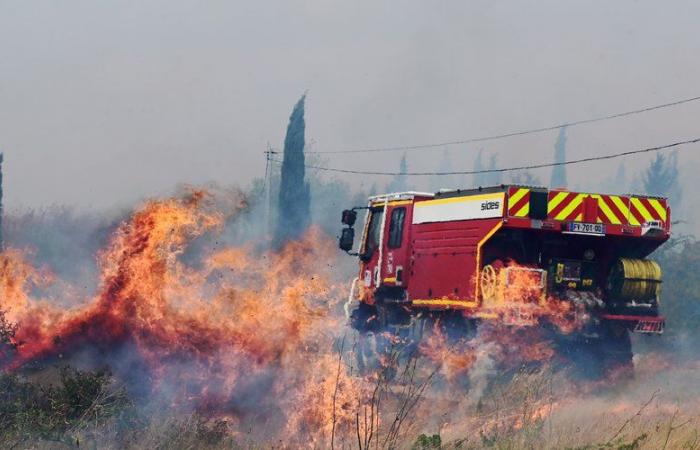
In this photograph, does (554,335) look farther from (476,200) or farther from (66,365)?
(66,365)

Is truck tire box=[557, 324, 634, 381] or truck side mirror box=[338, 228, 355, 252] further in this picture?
truck side mirror box=[338, 228, 355, 252]

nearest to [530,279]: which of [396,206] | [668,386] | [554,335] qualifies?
[554,335]

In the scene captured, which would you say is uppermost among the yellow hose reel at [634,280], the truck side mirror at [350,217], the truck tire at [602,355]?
the truck side mirror at [350,217]

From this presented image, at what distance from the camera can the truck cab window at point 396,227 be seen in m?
17.6

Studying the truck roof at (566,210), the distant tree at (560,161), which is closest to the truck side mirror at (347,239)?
the truck roof at (566,210)

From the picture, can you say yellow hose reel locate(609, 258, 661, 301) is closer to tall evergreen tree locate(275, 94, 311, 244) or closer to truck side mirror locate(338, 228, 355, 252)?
truck side mirror locate(338, 228, 355, 252)

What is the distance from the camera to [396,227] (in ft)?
58.2

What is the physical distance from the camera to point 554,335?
1476 centimetres

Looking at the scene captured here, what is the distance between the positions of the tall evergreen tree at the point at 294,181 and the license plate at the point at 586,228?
3979 centimetres

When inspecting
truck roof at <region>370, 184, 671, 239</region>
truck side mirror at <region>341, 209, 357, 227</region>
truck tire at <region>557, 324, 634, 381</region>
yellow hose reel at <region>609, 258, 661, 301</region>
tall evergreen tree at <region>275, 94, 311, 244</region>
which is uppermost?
tall evergreen tree at <region>275, 94, 311, 244</region>

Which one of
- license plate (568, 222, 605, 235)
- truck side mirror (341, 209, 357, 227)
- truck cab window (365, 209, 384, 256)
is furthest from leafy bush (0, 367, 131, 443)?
truck cab window (365, 209, 384, 256)

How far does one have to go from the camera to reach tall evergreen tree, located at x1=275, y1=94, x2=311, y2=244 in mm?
55062

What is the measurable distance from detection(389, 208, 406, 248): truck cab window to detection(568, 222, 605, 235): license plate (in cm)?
387

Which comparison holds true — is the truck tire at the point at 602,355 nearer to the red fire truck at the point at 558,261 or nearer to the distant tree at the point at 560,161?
the red fire truck at the point at 558,261
